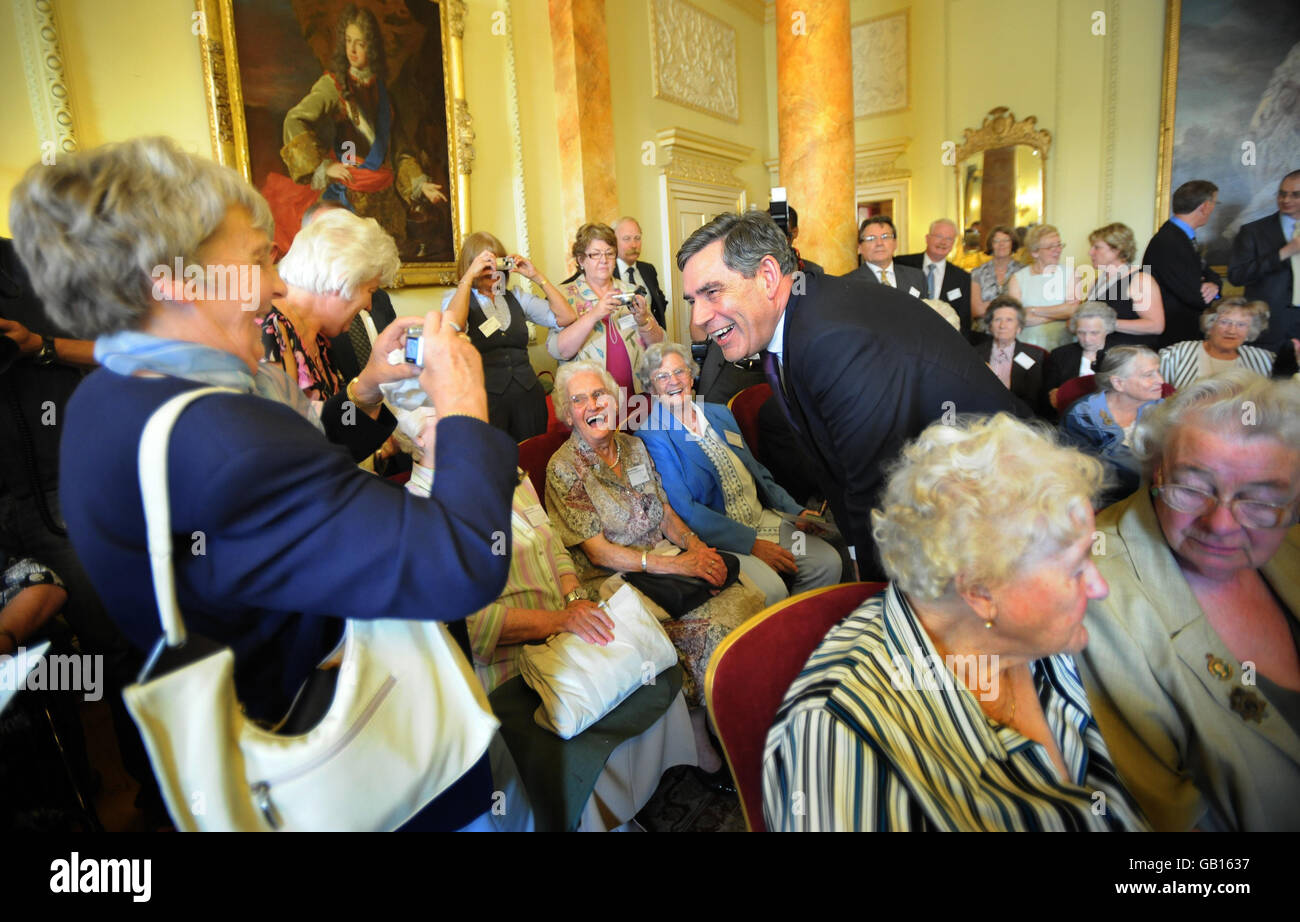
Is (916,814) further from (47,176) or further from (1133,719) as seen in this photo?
(47,176)

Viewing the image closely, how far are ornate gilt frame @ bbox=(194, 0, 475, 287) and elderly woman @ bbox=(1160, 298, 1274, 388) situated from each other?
16.3 ft

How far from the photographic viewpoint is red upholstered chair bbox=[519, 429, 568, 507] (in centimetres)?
277

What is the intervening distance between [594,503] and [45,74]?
332 centimetres

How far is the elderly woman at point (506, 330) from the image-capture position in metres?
3.76

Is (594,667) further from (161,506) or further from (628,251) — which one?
(628,251)

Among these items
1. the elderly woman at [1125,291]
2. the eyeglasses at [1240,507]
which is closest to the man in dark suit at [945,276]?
the elderly woman at [1125,291]

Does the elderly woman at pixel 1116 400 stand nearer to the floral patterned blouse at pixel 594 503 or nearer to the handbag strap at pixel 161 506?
the floral patterned blouse at pixel 594 503

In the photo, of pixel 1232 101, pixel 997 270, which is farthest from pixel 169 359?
pixel 1232 101

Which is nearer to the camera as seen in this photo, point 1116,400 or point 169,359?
point 169,359

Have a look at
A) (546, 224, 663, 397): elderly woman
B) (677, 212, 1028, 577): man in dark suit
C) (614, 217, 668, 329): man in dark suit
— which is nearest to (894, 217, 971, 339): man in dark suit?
(614, 217, 668, 329): man in dark suit

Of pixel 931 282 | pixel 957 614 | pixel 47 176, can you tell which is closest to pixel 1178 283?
pixel 931 282

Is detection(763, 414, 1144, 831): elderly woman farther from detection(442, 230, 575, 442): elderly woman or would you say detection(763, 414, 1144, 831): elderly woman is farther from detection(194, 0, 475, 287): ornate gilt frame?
detection(194, 0, 475, 287): ornate gilt frame

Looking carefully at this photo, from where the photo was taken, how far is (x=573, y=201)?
610cm

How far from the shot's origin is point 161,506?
28.7 inches
